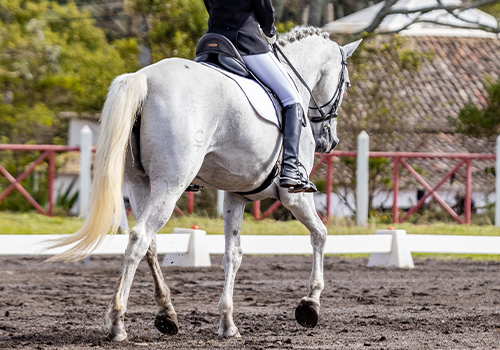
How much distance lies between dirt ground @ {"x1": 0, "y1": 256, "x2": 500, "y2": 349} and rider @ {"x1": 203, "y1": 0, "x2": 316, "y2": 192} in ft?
3.79

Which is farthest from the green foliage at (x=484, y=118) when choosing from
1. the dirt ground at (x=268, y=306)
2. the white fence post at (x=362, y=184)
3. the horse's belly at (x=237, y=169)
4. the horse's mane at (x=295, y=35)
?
the horse's belly at (x=237, y=169)

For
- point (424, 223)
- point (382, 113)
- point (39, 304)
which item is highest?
point (382, 113)

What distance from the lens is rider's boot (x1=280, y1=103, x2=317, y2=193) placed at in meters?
5.00

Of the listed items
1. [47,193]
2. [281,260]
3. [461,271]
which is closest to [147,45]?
[47,193]

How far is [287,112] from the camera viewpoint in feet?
16.6

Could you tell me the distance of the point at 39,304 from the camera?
644 cm

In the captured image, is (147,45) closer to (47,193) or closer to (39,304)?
(47,193)

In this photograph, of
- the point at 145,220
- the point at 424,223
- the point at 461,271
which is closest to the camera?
the point at 145,220

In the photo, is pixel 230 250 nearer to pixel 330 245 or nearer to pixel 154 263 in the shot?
pixel 154 263

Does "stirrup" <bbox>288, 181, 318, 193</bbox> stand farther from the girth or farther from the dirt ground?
the dirt ground

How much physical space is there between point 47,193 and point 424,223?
7739mm

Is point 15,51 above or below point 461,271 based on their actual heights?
above

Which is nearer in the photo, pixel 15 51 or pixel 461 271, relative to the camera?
pixel 461 271

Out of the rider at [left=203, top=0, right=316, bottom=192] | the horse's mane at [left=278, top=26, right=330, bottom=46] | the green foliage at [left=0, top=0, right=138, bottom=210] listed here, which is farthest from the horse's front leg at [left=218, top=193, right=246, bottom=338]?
the green foliage at [left=0, top=0, right=138, bottom=210]
